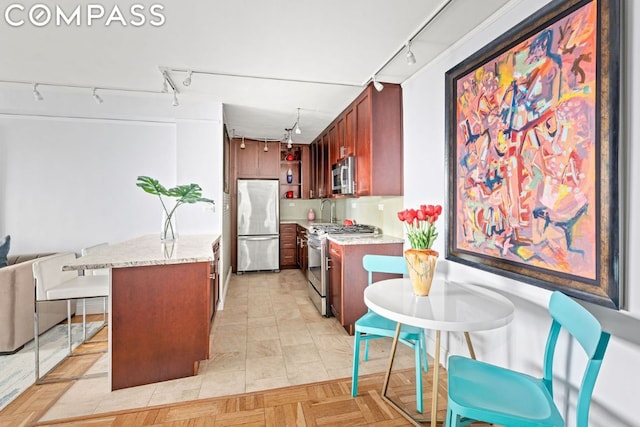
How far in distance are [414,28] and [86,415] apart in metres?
3.23

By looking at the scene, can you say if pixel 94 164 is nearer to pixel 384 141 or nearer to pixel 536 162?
pixel 384 141

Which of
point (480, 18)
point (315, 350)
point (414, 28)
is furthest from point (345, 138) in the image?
point (315, 350)

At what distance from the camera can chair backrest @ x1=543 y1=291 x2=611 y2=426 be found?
0.94 m

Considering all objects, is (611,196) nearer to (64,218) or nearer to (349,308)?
(349,308)

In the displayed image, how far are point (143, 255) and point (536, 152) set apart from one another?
2600 millimetres

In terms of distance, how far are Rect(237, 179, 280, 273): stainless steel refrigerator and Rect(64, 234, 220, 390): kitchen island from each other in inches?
119

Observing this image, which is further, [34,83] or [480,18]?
[34,83]

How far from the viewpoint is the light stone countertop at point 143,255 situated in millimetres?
1922

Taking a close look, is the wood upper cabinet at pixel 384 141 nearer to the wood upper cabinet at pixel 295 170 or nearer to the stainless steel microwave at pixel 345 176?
the stainless steel microwave at pixel 345 176

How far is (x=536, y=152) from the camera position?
1.53 metres

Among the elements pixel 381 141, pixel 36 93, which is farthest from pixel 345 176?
pixel 36 93

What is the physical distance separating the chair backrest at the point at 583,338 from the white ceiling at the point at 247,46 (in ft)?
5.62

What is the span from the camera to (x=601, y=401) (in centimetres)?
128

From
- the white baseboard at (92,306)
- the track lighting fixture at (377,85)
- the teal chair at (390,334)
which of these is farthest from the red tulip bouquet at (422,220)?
the white baseboard at (92,306)
